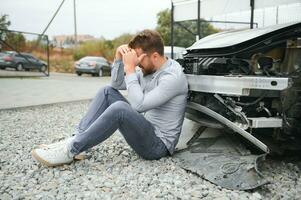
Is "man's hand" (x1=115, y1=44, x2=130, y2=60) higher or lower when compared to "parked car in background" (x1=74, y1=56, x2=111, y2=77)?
higher

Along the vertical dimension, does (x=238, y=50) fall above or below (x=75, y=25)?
below

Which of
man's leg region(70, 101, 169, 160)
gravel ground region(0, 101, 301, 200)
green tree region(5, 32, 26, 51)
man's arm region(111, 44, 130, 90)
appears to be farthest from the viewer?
green tree region(5, 32, 26, 51)

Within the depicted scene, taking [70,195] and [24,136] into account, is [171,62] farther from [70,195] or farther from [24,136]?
[24,136]

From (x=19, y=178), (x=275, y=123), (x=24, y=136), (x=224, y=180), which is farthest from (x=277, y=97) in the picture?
(x=24, y=136)

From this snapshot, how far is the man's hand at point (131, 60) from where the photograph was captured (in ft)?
11.0

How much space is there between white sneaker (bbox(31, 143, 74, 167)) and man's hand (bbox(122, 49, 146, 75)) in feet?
3.00

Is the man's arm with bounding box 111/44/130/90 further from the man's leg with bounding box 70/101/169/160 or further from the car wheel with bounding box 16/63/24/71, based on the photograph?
the car wheel with bounding box 16/63/24/71

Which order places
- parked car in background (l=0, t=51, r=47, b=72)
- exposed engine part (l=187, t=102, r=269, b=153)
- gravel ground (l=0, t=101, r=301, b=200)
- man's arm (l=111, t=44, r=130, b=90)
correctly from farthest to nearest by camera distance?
parked car in background (l=0, t=51, r=47, b=72) < man's arm (l=111, t=44, r=130, b=90) < exposed engine part (l=187, t=102, r=269, b=153) < gravel ground (l=0, t=101, r=301, b=200)

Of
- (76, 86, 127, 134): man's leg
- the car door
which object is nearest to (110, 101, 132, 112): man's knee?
(76, 86, 127, 134): man's leg

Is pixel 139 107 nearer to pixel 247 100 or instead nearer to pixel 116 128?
pixel 116 128

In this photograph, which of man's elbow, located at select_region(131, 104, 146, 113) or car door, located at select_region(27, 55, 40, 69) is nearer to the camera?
man's elbow, located at select_region(131, 104, 146, 113)

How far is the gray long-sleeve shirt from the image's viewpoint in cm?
322

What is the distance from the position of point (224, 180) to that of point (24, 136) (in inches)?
120

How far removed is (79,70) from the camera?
22672 millimetres
